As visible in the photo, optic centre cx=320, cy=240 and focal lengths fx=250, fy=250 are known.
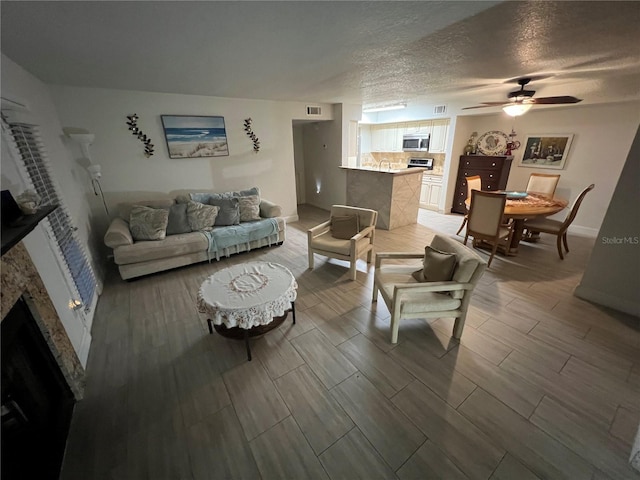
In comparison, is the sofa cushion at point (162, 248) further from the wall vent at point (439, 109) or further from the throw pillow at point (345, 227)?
the wall vent at point (439, 109)

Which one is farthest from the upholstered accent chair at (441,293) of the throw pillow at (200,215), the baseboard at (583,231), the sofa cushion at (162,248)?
the baseboard at (583,231)

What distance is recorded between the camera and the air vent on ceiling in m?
5.09

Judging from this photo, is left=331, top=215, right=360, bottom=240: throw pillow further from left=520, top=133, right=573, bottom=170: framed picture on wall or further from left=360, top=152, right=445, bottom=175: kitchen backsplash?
left=520, top=133, right=573, bottom=170: framed picture on wall

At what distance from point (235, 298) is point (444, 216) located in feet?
17.6

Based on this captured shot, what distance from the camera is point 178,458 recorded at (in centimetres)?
143

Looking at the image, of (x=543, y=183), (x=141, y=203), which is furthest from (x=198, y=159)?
(x=543, y=183)

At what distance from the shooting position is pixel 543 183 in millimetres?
4625

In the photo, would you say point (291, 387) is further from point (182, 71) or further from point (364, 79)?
point (364, 79)

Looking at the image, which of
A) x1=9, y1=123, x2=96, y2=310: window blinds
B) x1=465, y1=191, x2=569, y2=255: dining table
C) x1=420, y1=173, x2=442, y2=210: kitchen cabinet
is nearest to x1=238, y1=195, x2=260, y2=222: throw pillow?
x1=9, y1=123, x2=96, y2=310: window blinds

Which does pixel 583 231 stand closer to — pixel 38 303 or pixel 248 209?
pixel 248 209

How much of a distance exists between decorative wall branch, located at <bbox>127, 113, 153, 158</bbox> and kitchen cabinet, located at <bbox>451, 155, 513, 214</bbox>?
19.3ft

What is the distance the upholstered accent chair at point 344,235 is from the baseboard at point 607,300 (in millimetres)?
2321

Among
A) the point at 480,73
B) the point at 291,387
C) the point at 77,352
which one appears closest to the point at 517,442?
the point at 291,387

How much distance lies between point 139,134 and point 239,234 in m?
2.04
